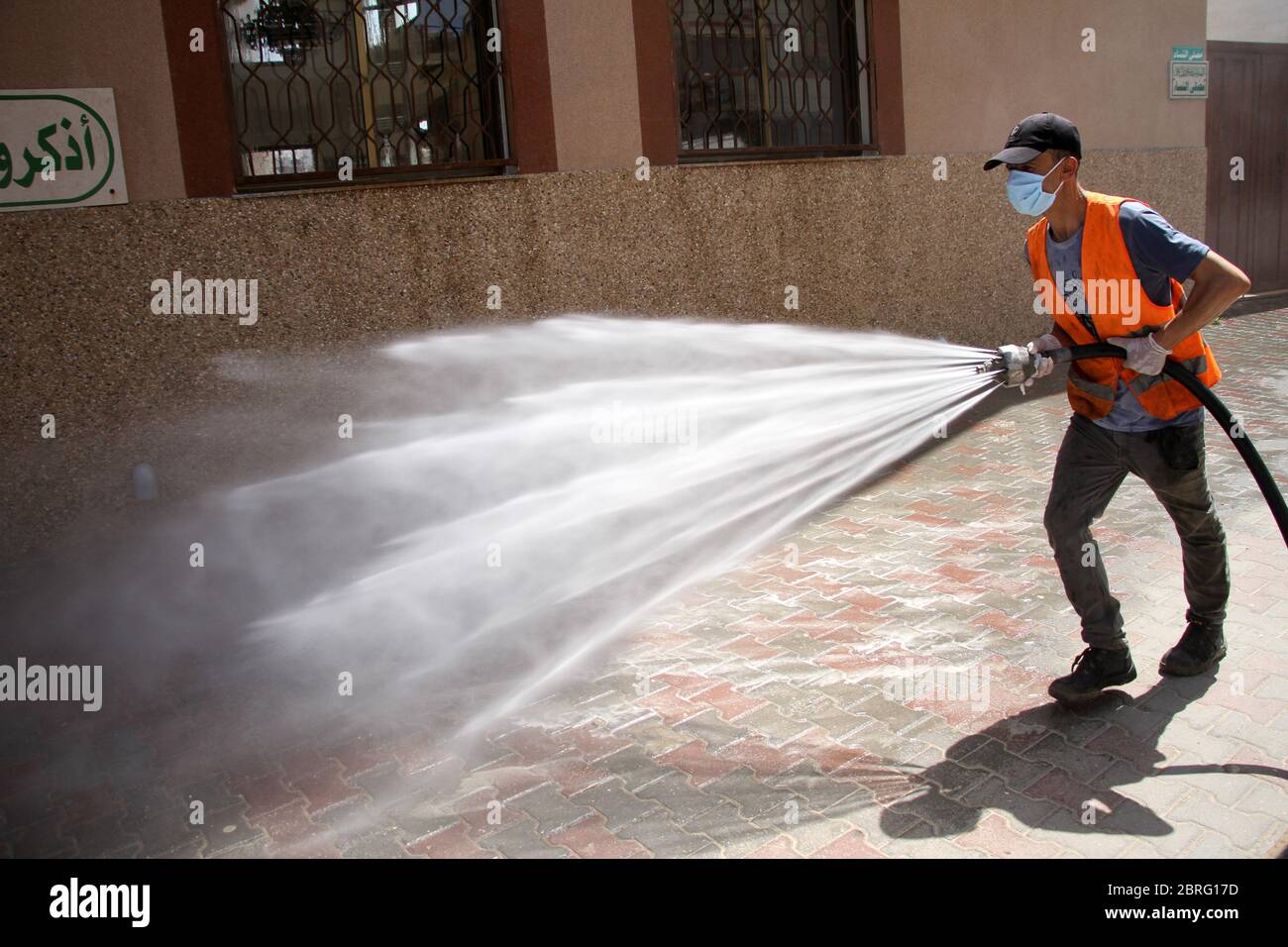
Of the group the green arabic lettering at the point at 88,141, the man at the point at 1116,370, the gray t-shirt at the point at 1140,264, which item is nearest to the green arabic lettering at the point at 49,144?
the green arabic lettering at the point at 88,141

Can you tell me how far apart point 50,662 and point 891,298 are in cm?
689

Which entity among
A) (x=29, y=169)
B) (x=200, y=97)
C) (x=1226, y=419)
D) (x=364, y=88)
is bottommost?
(x=1226, y=419)

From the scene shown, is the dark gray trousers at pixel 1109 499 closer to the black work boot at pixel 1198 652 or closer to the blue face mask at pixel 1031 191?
the black work boot at pixel 1198 652

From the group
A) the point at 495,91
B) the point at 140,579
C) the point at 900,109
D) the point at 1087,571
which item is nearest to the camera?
the point at 1087,571

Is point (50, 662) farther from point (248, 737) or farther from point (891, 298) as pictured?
point (891, 298)

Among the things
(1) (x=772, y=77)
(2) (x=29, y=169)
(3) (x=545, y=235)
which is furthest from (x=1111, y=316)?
(1) (x=772, y=77)

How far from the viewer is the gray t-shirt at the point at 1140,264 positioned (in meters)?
3.53

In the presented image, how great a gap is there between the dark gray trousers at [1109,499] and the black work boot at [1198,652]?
6cm

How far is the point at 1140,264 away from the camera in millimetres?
3617

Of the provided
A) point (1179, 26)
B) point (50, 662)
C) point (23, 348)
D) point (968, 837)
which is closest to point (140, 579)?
point (50, 662)

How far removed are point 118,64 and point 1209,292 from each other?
5.88 m

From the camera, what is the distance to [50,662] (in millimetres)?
4934

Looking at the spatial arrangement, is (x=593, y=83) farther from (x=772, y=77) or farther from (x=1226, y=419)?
(x=1226, y=419)

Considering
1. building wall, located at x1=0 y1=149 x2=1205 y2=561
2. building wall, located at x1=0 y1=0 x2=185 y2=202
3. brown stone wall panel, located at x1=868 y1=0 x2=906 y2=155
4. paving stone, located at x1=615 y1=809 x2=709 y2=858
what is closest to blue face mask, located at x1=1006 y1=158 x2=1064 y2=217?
paving stone, located at x1=615 y1=809 x2=709 y2=858
